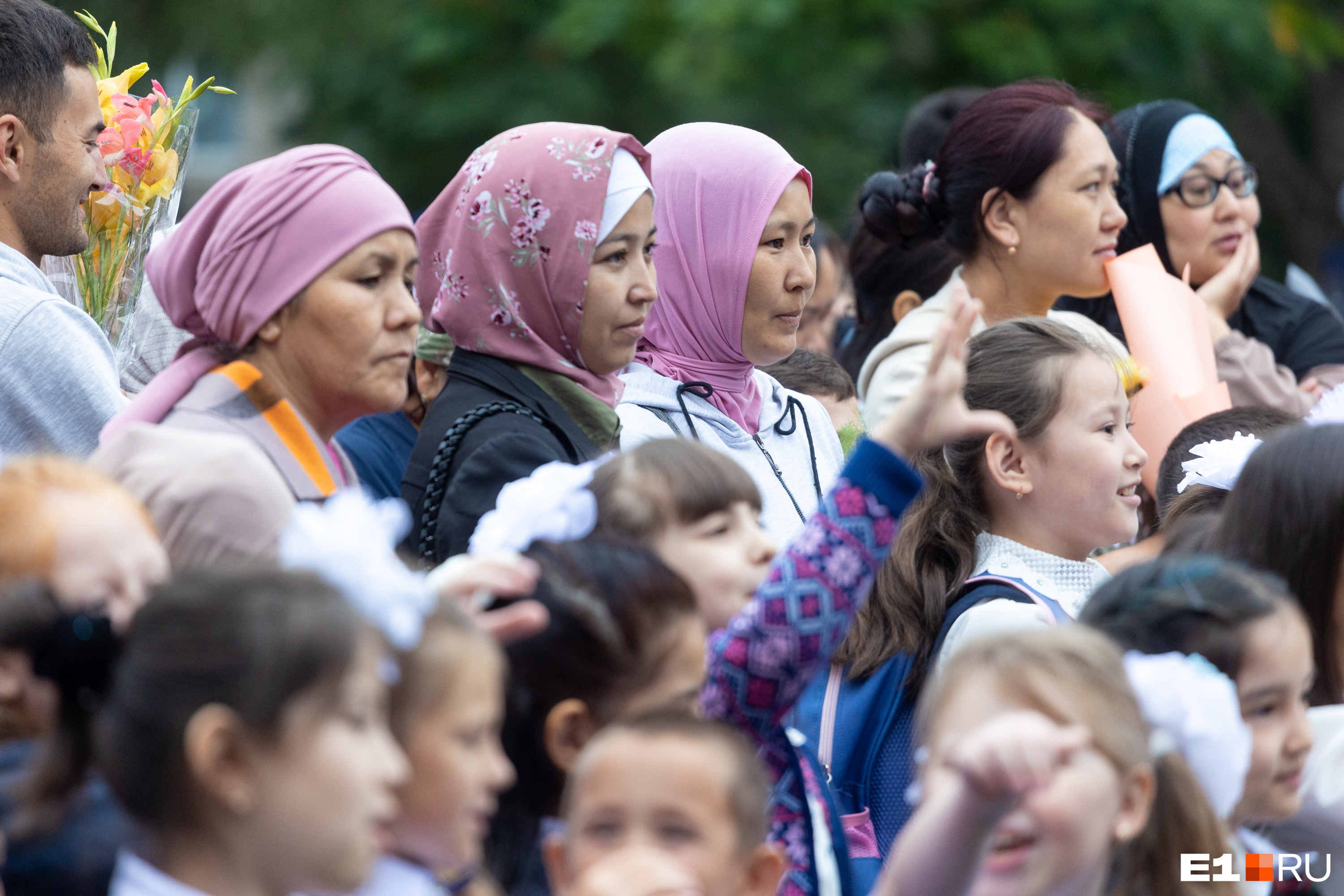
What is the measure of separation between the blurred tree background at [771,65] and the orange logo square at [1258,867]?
29.5ft

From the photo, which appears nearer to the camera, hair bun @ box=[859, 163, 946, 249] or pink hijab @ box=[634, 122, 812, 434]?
pink hijab @ box=[634, 122, 812, 434]

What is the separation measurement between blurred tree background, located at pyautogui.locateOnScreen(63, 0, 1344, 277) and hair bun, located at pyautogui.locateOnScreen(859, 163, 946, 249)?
607 cm

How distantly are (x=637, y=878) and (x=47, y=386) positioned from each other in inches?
80.3

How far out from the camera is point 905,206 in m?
5.13

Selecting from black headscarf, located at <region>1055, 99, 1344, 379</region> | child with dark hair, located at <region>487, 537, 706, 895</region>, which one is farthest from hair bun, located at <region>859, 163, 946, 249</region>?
child with dark hair, located at <region>487, 537, 706, 895</region>

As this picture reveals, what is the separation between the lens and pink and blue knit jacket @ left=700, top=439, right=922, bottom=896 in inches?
100

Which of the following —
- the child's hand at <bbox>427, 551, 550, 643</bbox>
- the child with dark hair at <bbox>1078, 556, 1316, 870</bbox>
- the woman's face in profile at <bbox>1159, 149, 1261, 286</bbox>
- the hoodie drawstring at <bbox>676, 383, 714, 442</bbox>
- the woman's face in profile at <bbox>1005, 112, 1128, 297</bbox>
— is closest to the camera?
the child's hand at <bbox>427, 551, 550, 643</bbox>

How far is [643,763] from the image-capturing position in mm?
2219

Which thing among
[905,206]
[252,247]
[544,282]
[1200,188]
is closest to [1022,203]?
[905,206]

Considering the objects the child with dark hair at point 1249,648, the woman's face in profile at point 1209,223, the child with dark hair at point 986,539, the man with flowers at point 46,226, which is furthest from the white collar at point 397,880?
the woman's face in profile at point 1209,223

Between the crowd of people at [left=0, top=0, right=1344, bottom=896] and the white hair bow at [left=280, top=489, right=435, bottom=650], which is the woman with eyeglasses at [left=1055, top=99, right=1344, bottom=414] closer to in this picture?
the crowd of people at [left=0, top=0, right=1344, bottom=896]

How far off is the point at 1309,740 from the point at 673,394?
176 cm

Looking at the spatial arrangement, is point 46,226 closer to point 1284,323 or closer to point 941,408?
point 941,408

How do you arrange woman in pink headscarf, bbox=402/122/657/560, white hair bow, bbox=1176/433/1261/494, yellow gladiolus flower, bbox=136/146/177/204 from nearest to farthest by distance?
woman in pink headscarf, bbox=402/122/657/560
white hair bow, bbox=1176/433/1261/494
yellow gladiolus flower, bbox=136/146/177/204
